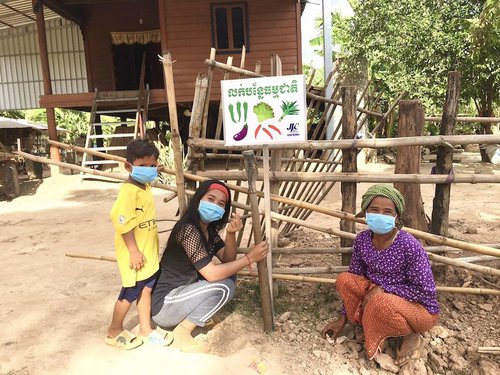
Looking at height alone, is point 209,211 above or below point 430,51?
below

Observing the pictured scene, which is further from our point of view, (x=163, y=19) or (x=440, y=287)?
(x=163, y=19)

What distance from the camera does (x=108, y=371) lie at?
7.20 feet

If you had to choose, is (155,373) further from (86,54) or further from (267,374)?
(86,54)

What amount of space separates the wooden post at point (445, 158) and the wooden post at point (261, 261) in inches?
54.2

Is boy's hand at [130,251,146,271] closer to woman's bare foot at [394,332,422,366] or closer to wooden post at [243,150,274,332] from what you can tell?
wooden post at [243,150,274,332]

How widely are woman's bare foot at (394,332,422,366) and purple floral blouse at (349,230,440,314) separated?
0.68 ft

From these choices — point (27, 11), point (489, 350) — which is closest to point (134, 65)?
point (27, 11)

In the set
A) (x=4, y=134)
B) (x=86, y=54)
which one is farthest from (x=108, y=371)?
(x=4, y=134)

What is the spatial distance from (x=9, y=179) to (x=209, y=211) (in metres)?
7.66

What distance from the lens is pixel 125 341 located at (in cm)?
239

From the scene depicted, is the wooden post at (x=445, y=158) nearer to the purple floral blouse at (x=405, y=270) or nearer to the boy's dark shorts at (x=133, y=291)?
the purple floral blouse at (x=405, y=270)

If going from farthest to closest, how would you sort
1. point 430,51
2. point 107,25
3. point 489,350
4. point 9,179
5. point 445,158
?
point 107,25 < point 430,51 < point 9,179 < point 445,158 < point 489,350

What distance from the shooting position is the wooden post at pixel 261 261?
2.40 m

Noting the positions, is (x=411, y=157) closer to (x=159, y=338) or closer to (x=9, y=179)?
(x=159, y=338)
